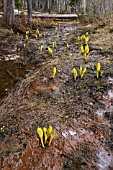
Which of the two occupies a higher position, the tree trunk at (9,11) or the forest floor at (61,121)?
the tree trunk at (9,11)

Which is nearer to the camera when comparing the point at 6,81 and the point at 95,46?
the point at 6,81

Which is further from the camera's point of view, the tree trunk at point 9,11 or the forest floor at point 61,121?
the tree trunk at point 9,11

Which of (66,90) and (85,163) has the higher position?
(66,90)

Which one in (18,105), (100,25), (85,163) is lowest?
(85,163)

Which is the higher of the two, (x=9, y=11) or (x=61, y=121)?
(x=9, y=11)

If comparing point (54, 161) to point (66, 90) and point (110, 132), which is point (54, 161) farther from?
point (66, 90)

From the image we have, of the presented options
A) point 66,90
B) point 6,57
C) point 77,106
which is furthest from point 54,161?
point 6,57

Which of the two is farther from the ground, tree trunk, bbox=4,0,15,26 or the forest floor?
tree trunk, bbox=4,0,15,26

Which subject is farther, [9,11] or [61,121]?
[9,11]

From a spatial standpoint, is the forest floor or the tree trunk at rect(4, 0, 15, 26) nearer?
the forest floor

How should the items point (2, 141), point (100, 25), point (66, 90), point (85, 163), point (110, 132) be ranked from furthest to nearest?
point (100, 25) → point (66, 90) → point (110, 132) → point (2, 141) → point (85, 163)

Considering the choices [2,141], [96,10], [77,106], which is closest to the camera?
[2,141]
